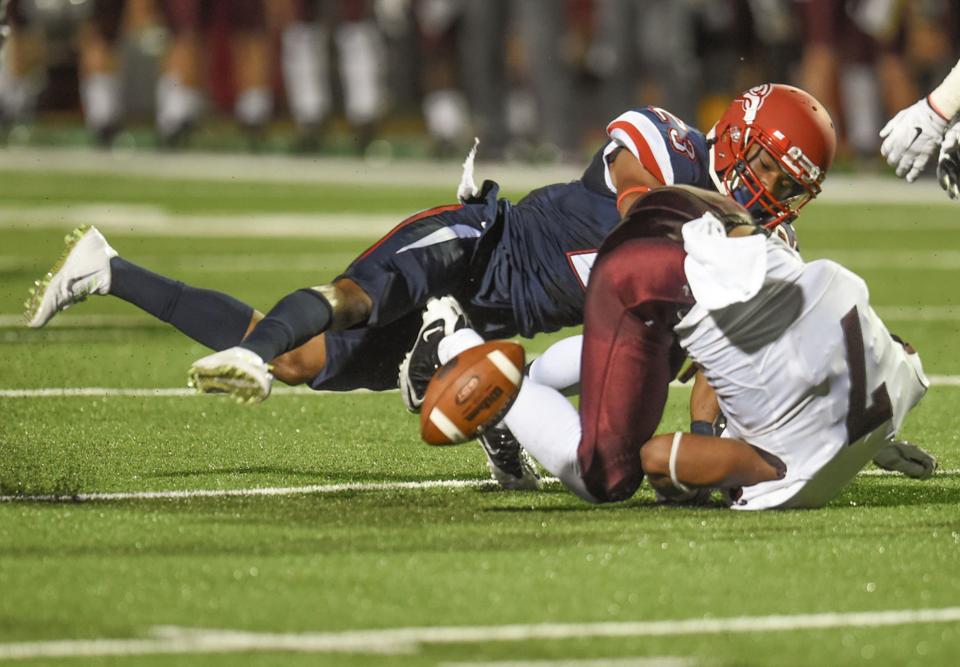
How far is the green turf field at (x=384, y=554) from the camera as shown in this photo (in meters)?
3.49

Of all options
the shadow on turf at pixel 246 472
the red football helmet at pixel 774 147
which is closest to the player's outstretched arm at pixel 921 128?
the red football helmet at pixel 774 147

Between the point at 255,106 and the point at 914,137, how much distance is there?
11.3m

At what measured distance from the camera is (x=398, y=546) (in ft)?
13.8

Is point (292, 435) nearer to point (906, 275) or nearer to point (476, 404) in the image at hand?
point (476, 404)

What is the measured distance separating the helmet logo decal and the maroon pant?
0.57 meters

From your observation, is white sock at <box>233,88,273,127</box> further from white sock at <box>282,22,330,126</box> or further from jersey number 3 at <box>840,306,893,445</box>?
A: jersey number 3 at <box>840,306,893,445</box>

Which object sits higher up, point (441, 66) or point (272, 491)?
point (272, 491)

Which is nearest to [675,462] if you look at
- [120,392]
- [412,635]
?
[412,635]

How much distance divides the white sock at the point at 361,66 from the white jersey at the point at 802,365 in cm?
1181

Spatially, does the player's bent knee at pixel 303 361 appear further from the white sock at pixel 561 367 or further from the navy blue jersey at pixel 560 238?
the white sock at pixel 561 367

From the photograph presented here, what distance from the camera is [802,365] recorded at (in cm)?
450

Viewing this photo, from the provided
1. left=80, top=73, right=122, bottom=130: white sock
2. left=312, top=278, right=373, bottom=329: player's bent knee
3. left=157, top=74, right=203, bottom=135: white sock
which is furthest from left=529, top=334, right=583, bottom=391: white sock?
left=157, top=74, right=203, bottom=135: white sock

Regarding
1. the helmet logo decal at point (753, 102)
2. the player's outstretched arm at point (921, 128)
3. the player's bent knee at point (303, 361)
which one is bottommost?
the player's bent knee at point (303, 361)

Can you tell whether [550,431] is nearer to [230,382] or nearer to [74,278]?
[230,382]
